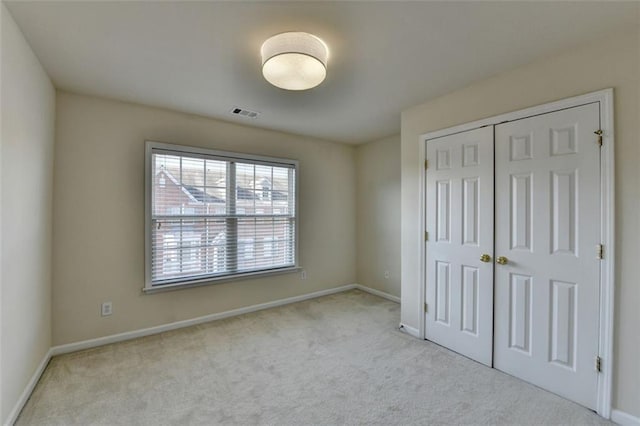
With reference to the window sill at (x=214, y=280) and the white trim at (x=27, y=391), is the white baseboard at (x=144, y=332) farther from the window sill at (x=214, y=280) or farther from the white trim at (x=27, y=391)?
the window sill at (x=214, y=280)

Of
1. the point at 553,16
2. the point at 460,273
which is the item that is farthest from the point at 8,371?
the point at 553,16

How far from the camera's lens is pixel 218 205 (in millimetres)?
3518

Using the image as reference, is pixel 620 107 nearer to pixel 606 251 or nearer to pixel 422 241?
pixel 606 251

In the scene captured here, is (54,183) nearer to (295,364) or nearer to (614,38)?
(295,364)

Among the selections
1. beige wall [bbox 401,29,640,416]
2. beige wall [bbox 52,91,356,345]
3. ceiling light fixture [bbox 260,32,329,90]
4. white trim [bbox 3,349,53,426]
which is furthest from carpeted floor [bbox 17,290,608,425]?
ceiling light fixture [bbox 260,32,329,90]

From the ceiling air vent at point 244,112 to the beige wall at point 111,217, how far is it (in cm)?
36

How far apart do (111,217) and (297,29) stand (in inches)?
102

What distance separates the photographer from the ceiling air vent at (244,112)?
3187mm

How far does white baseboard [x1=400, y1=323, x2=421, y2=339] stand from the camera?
9.89ft

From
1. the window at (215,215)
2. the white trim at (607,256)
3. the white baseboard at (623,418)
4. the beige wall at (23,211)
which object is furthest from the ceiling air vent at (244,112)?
the white baseboard at (623,418)

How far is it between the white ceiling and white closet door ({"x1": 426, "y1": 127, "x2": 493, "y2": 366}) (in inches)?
25.2

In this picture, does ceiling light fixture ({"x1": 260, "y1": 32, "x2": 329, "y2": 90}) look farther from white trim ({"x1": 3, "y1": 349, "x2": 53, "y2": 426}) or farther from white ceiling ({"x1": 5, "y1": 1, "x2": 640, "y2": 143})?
white trim ({"x1": 3, "y1": 349, "x2": 53, "y2": 426})

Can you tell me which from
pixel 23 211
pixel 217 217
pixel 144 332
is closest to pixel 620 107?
pixel 217 217

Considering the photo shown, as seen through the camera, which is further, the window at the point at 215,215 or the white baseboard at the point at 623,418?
the window at the point at 215,215
